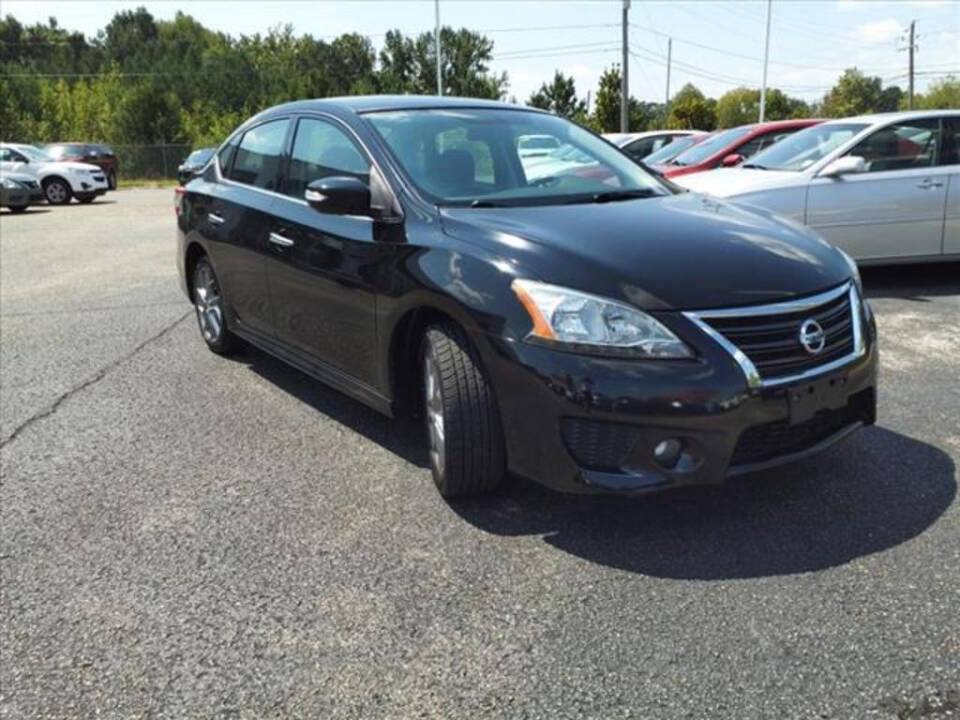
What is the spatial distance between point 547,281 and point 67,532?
2.06 meters

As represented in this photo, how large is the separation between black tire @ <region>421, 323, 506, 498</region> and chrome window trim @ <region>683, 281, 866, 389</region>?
0.78 meters

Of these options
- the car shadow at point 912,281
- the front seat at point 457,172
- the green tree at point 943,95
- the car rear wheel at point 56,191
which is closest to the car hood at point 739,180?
the car shadow at point 912,281

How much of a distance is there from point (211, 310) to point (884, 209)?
543cm

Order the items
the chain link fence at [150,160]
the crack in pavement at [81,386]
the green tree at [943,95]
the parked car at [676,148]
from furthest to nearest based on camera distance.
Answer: the green tree at [943,95] → the chain link fence at [150,160] → the parked car at [676,148] → the crack in pavement at [81,386]

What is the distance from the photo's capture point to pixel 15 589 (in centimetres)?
287

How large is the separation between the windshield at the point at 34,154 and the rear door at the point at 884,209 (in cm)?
2313

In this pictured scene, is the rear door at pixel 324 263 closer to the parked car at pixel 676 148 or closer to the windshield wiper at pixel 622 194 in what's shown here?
the windshield wiper at pixel 622 194

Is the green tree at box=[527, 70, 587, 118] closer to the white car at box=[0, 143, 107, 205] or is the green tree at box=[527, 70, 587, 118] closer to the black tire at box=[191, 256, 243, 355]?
the white car at box=[0, 143, 107, 205]

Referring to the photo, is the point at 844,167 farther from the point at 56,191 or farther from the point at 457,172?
the point at 56,191

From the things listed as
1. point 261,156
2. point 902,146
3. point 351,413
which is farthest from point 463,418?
point 902,146

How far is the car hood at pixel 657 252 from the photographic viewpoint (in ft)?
9.57

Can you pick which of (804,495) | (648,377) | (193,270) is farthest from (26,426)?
(804,495)

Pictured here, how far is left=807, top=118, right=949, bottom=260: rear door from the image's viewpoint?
7.10 metres

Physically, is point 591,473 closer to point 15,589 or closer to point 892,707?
point 892,707
